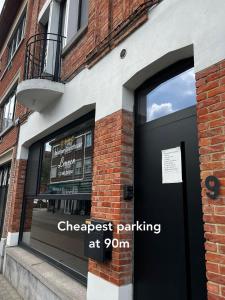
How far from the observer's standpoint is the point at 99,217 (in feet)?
11.1

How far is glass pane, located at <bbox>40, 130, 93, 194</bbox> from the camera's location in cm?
439

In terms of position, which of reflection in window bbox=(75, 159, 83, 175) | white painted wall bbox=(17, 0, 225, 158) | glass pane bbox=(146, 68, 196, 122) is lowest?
reflection in window bbox=(75, 159, 83, 175)

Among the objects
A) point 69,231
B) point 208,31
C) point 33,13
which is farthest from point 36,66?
point 208,31

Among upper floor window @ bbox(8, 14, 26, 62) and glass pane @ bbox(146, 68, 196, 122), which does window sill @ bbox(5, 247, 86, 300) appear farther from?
upper floor window @ bbox(8, 14, 26, 62)

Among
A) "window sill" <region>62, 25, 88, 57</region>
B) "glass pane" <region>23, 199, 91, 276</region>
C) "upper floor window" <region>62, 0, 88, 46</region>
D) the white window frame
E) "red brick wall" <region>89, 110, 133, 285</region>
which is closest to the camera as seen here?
"red brick wall" <region>89, 110, 133, 285</region>

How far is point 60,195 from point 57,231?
854 millimetres

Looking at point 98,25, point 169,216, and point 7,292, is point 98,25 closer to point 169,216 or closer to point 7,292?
point 169,216

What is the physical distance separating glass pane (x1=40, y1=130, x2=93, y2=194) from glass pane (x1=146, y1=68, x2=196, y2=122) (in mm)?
1434

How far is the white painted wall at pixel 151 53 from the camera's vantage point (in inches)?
93.7

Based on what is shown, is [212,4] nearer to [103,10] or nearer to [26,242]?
[103,10]

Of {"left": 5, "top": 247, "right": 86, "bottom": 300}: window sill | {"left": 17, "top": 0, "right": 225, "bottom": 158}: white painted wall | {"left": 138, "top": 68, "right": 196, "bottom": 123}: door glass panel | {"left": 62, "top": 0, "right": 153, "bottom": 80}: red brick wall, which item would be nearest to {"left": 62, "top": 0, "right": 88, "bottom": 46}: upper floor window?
{"left": 62, "top": 0, "right": 153, "bottom": 80}: red brick wall

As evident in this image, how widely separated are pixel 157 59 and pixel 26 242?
5.50 metres

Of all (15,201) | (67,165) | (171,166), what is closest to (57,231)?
(67,165)

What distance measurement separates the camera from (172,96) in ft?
9.91
